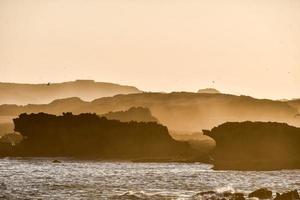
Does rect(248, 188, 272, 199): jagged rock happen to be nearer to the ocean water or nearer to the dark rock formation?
the ocean water

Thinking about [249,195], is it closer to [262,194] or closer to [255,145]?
[262,194]

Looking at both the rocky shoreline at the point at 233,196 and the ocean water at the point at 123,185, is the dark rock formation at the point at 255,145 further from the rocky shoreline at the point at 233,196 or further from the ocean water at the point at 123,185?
the rocky shoreline at the point at 233,196

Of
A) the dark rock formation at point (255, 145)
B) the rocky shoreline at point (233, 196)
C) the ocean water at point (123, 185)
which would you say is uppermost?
the dark rock formation at point (255, 145)

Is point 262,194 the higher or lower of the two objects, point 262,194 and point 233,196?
the higher

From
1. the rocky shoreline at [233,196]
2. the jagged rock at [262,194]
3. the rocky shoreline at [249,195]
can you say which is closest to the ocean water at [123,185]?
the rocky shoreline at [233,196]

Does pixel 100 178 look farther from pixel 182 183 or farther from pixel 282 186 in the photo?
pixel 282 186

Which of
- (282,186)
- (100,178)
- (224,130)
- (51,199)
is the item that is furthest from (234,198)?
(224,130)

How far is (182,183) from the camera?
4092 inches

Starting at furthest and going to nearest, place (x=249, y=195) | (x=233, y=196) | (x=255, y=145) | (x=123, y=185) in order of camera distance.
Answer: (x=255, y=145) < (x=123, y=185) < (x=249, y=195) < (x=233, y=196)

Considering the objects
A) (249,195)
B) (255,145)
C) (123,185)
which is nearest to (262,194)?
(249,195)

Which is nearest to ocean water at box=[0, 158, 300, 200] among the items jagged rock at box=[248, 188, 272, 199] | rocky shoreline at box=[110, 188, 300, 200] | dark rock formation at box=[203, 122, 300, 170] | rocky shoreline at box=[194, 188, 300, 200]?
rocky shoreline at box=[110, 188, 300, 200]

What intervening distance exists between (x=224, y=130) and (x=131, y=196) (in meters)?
65.6

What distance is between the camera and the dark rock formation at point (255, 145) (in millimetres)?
142000

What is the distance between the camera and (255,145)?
14175 centimetres
